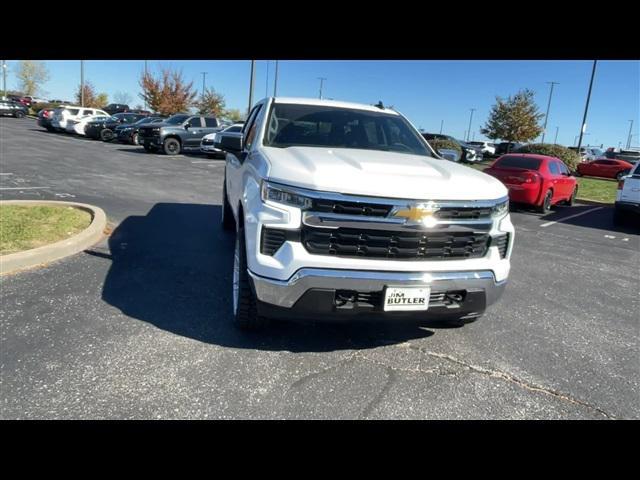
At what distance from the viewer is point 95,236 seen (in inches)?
223

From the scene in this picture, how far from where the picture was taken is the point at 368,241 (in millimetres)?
2834

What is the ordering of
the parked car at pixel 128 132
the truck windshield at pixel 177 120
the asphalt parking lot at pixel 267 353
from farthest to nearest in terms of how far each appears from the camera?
the parked car at pixel 128 132 < the truck windshield at pixel 177 120 < the asphalt parking lot at pixel 267 353

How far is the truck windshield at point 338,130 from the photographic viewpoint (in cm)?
400

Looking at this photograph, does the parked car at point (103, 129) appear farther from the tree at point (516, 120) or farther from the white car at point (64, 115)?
the tree at point (516, 120)

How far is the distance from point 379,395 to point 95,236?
4.48m

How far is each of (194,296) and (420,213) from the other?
237cm

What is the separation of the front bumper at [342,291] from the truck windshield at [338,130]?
1.51 meters

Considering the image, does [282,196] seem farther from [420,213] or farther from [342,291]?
[420,213]

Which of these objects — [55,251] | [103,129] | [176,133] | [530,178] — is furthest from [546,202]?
[103,129]

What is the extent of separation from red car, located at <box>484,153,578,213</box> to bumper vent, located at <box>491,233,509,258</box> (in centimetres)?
881

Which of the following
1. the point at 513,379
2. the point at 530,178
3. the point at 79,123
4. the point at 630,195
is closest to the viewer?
the point at 513,379

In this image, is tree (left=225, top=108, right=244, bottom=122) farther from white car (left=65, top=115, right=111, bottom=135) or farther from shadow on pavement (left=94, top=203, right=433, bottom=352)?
shadow on pavement (left=94, top=203, right=433, bottom=352)

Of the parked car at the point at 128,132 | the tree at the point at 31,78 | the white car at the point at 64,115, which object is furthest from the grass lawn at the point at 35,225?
the tree at the point at 31,78

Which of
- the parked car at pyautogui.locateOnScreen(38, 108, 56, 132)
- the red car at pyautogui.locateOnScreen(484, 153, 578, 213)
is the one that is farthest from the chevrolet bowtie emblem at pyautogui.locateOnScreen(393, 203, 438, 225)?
the parked car at pyautogui.locateOnScreen(38, 108, 56, 132)
